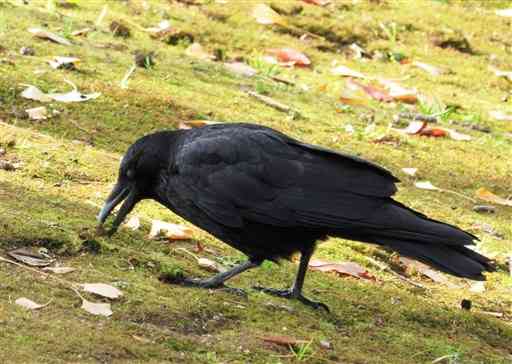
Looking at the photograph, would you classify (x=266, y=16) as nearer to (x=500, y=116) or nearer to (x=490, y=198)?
(x=500, y=116)

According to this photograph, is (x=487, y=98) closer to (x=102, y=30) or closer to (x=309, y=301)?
(x=102, y=30)

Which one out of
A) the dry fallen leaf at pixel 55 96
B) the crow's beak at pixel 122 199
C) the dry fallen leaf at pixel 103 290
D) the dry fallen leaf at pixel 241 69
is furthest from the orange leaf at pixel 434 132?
the dry fallen leaf at pixel 103 290

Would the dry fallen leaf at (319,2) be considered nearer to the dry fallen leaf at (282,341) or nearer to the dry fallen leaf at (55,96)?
the dry fallen leaf at (55,96)

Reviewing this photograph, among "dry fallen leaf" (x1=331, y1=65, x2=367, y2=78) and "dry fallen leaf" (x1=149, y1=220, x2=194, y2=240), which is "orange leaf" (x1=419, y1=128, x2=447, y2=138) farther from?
"dry fallen leaf" (x1=149, y1=220, x2=194, y2=240)

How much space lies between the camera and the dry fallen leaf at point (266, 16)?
1004cm

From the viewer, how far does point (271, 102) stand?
8023mm

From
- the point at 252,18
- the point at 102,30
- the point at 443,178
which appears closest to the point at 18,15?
the point at 102,30

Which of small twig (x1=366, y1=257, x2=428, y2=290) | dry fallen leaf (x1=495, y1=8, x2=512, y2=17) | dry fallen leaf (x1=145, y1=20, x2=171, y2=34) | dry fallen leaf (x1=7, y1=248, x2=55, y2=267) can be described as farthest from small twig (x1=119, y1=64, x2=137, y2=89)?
dry fallen leaf (x1=495, y1=8, x2=512, y2=17)

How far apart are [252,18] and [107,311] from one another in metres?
6.13

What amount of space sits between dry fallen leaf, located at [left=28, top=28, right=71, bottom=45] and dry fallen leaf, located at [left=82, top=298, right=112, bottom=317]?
4.10 m

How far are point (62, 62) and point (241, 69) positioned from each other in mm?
1740

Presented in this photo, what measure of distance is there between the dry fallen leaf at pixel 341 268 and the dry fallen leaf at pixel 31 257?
1.48 meters

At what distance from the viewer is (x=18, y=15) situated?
8539 millimetres

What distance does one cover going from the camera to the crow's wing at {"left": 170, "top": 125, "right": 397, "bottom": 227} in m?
5.02
